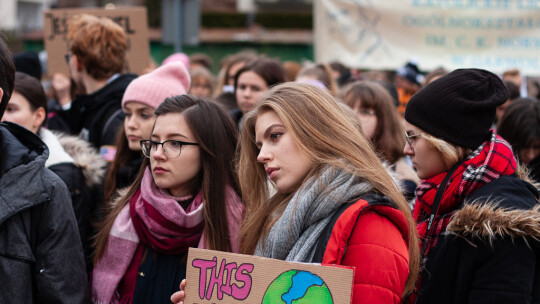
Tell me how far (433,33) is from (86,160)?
5147 mm

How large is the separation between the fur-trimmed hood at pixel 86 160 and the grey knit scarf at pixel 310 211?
64.1 inches

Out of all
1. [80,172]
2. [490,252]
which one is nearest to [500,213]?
[490,252]

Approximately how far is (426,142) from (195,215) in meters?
1.08

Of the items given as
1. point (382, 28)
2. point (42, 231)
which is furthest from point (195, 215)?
point (382, 28)

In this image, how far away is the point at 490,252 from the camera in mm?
2252

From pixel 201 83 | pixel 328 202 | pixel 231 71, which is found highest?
pixel 328 202

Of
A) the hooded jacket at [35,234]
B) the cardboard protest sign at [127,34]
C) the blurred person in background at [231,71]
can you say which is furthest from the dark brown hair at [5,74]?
the blurred person in background at [231,71]

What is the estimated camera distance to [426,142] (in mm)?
2635

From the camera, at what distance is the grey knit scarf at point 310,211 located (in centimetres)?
212

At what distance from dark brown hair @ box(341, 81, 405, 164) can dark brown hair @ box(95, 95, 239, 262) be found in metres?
1.68

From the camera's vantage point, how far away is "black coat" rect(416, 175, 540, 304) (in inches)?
87.2

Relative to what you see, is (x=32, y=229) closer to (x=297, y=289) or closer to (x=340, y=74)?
(x=297, y=289)

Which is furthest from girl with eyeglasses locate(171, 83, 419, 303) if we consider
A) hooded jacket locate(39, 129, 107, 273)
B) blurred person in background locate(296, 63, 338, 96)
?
Answer: blurred person in background locate(296, 63, 338, 96)

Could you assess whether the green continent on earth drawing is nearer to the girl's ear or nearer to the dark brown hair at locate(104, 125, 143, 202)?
the dark brown hair at locate(104, 125, 143, 202)
